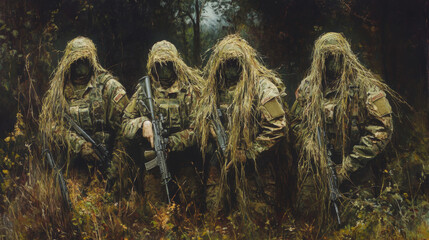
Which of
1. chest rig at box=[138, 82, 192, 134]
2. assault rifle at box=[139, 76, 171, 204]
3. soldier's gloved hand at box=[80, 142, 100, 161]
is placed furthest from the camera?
soldier's gloved hand at box=[80, 142, 100, 161]

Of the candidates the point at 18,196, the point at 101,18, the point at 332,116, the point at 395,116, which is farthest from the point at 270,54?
the point at 18,196

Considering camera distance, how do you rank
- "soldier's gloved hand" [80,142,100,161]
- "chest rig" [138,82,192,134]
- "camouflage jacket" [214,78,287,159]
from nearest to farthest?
"camouflage jacket" [214,78,287,159]
"chest rig" [138,82,192,134]
"soldier's gloved hand" [80,142,100,161]

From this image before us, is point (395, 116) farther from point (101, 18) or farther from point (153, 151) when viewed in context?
point (101, 18)

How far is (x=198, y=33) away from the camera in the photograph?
4.74 metres

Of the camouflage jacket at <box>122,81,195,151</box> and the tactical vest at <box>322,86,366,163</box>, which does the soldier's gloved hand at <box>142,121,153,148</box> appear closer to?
the camouflage jacket at <box>122,81,195,151</box>

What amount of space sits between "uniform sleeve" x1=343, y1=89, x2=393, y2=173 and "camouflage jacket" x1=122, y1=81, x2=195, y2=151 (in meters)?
1.57

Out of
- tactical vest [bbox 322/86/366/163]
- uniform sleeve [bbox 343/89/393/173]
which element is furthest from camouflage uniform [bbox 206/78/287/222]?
uniform sleeve [bbox 343/89/393/173]

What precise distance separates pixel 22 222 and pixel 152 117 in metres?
1.62

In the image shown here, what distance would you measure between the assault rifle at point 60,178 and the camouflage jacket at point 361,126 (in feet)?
8.45

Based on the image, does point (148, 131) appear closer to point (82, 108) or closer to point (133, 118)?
point (133, 118)

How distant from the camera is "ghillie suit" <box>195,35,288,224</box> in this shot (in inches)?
161

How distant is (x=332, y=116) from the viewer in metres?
4.25

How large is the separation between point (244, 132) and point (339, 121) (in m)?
0.90

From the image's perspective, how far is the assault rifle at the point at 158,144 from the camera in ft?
14.0
